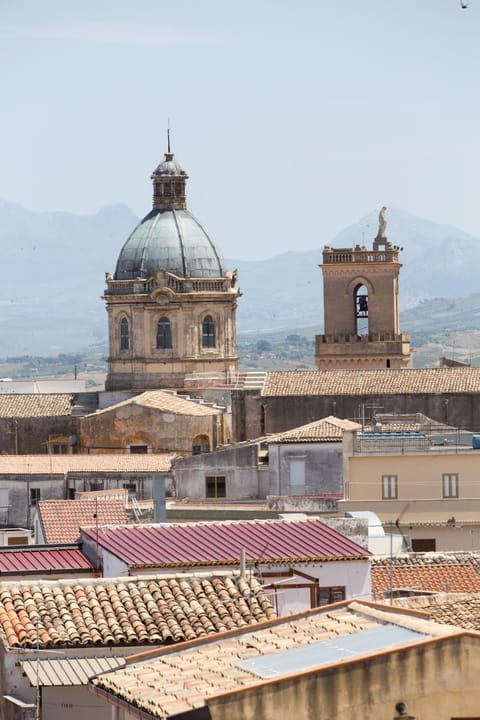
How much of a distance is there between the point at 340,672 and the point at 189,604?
23.1 ft

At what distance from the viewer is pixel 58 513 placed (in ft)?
136

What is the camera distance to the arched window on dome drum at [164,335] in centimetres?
7938

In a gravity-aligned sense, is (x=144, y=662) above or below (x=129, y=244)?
below

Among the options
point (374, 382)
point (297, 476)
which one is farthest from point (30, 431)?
point (297, 476)

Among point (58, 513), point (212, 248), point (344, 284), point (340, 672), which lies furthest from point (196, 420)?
point (340, 672)

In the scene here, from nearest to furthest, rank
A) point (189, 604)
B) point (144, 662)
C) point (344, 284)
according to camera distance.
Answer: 1. point (144, 662)
2. point (189, 604)
3. point (344, 284)

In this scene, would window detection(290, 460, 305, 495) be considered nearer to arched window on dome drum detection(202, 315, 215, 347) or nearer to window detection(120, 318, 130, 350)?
arched window on dome drum detection(202, 315, 215, 347)

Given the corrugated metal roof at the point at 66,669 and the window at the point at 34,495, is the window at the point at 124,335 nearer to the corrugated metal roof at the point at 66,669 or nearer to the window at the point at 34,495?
the window at the point at 34,495

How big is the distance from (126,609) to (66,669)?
6.02ft

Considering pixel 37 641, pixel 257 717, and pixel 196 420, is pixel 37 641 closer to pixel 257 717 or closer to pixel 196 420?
pixel 257 717

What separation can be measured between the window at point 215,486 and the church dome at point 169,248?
20.9m

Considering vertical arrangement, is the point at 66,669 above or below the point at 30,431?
below

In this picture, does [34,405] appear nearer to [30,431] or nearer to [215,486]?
[30,431]

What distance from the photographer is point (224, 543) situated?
28.2 m
